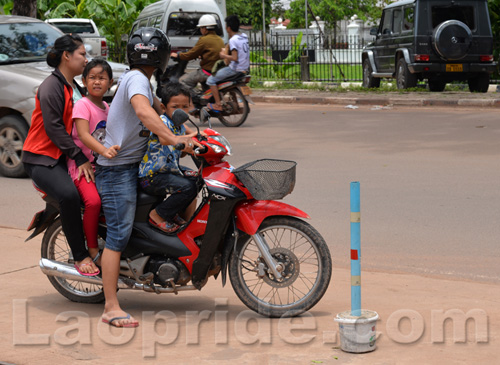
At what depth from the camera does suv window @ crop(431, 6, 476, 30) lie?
66.6 feet

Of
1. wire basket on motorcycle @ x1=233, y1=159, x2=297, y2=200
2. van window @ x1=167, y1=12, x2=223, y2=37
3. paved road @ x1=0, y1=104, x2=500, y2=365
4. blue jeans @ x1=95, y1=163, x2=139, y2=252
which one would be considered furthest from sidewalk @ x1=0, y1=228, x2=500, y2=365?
van window @ x1=167, y1=12, x2=223, y2=37

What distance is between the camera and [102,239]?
Answer: 5707 mm

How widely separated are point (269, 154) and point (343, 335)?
25.5 ft

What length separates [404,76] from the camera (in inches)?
831

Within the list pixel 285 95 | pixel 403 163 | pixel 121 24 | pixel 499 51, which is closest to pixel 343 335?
pixel 403 163

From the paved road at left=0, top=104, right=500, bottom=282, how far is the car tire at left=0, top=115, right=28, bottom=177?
175mm

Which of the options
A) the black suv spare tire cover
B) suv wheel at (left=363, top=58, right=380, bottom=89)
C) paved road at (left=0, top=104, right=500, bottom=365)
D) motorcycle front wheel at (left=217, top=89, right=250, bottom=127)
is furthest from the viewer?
suv wheel at (left=363, top=58, right=380, bottom=89)

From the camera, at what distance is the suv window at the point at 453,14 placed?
20312 mm

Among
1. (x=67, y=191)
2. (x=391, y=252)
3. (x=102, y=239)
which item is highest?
(x=67, y=191)

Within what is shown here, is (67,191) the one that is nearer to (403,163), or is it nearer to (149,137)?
(149,137)

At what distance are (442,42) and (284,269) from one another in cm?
1526

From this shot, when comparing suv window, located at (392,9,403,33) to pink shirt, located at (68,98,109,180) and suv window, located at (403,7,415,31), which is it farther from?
pink shirt, located at (68,98,109,180)

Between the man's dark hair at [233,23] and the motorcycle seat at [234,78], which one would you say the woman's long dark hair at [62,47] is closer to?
the motorcycle seat at [234,78]

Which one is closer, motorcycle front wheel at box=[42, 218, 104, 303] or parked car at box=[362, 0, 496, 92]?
motorcycle front wheel at box=[42, 218, 104, 303]
